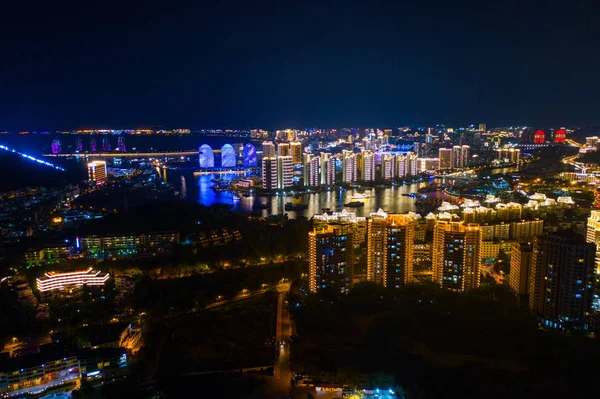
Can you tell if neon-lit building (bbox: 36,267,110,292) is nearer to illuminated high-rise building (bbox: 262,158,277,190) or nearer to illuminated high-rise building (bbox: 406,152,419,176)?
illuminated high-rise building (bbox: 262,158,277,190)

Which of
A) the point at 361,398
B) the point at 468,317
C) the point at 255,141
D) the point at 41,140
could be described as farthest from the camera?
the point at 255,141

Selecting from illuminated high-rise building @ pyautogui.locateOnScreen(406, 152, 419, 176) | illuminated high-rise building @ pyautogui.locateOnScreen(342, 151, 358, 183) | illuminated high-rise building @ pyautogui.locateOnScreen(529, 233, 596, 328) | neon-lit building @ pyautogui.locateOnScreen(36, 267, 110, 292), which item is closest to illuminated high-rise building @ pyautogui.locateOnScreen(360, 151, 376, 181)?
illuminated high-rise building @ pyautogui.locateOnScreen(342, 151, 358, 183)

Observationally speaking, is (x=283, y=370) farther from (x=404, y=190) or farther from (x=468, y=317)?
(x=404, y=190)

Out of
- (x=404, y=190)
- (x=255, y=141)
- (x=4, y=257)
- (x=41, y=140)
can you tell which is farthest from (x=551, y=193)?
(x=41, y=140)

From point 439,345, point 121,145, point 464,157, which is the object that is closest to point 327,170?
point 464,157

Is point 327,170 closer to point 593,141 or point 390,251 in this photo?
point 390,251

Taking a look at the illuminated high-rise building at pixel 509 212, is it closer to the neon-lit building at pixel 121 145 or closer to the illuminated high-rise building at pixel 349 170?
the illuminated high-rise building at pixel 349 170
